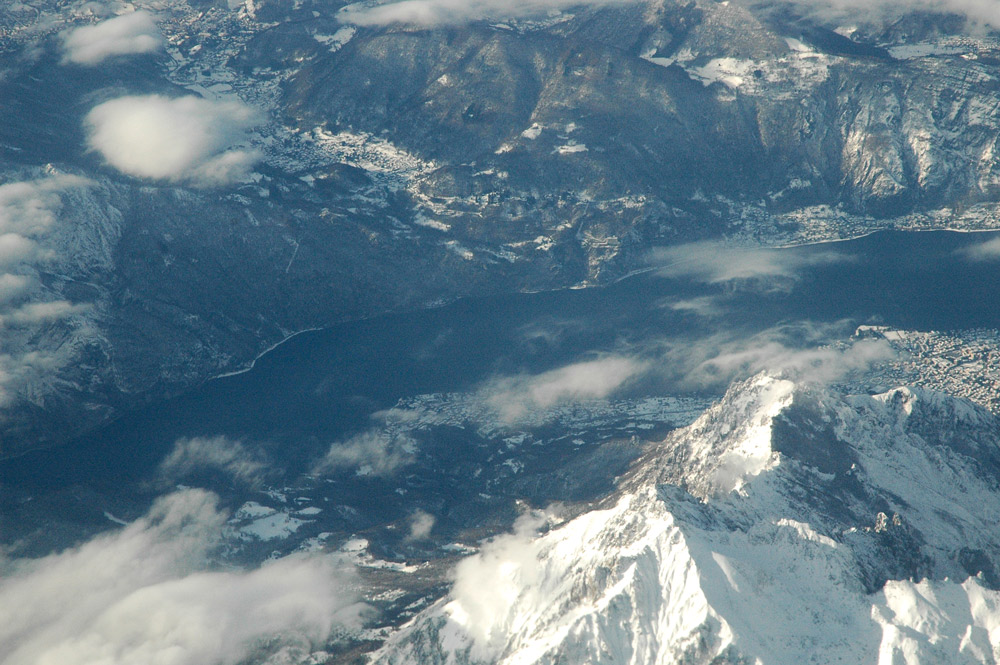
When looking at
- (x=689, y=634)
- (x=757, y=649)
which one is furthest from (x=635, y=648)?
(x=757, y=649)

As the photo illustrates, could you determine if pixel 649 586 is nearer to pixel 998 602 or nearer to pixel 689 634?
pixel 689 634

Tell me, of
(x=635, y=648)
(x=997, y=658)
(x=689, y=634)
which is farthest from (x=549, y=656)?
(x=997, y=658)

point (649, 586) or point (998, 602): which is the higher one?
point (649, 586)

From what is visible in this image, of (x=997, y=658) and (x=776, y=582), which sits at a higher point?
(x=776, y=582)

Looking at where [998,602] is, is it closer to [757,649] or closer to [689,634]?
[757,649]

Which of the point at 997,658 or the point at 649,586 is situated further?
the point at 649,586

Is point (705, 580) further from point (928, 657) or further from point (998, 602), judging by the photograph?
point (998, 602)

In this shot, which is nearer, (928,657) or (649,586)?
(928,657)
